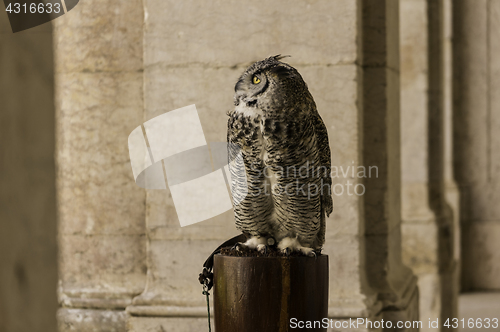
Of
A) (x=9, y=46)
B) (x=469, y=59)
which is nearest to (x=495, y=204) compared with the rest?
(x=469, y=59)

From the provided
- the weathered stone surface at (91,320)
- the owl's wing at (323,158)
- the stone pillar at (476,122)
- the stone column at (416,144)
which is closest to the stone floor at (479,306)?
the stone pillar at (476,122)

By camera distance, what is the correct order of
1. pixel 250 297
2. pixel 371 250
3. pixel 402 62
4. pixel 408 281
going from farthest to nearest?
1. pixel 402 62
2. pixel 408 281
3. pixel 371 250
4. pixel 250 297

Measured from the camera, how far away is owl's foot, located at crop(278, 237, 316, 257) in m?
1.98

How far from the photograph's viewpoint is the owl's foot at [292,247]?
198cm

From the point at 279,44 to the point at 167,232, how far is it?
3.84 ft

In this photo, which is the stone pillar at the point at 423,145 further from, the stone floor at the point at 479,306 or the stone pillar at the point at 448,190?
the stone floor at the point at 479,306

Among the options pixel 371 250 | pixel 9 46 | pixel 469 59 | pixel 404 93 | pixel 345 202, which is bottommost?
pixel 371 250

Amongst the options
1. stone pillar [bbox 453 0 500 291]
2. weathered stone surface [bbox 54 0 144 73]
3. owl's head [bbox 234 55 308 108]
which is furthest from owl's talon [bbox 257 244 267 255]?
stone pillar [bbox 453 0 500 291]

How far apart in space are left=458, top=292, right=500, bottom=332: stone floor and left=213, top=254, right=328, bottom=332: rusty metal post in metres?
3.66

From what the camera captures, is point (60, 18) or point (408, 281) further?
point (408, 281)

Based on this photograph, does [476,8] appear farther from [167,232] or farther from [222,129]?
[167,232]

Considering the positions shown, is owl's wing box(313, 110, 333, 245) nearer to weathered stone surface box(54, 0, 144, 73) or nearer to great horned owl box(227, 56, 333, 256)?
great horned owl box(227, 56, 333, 256)

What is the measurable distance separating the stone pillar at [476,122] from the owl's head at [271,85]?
4972mm

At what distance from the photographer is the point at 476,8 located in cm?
626
